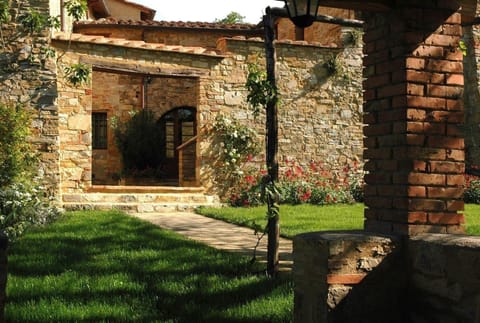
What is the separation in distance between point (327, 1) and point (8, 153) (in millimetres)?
7616

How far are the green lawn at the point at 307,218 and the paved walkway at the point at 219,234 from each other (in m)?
0.24

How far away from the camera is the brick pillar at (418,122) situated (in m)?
3.33

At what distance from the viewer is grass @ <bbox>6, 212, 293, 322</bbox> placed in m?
3.68

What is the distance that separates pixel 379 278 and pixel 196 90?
9381mm

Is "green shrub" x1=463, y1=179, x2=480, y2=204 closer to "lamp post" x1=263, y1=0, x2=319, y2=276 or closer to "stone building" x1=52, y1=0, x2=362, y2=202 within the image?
"stone building" x1=52, y1=0, x2=362, y2=202

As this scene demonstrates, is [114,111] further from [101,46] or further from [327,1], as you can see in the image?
[327,1]

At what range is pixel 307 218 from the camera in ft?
28.8

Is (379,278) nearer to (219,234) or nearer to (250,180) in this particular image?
(219,234)

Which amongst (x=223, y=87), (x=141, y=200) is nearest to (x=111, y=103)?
(x=223, y=87)

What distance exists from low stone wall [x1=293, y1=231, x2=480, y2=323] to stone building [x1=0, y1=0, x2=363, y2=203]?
621 centimetres

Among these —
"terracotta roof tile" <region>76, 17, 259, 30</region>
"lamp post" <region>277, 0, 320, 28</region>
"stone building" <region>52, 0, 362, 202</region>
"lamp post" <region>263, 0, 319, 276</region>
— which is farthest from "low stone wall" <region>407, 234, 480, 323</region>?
"terracotta roof tile" <region>76, 17, 259, 30</region>

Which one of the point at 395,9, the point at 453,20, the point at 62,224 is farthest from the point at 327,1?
the point at 62,224

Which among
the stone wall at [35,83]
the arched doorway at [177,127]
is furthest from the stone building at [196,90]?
the arched doorway at [177,127]

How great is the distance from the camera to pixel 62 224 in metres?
7.77
